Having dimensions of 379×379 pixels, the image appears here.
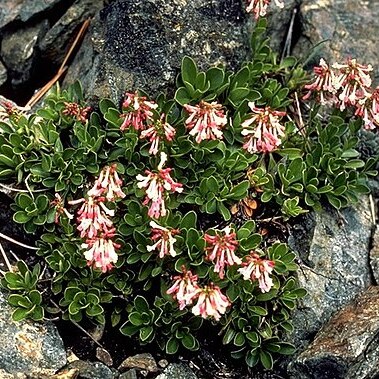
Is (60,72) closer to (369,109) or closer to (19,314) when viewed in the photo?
(19,314)

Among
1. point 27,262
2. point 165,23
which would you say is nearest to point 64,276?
point 27,262

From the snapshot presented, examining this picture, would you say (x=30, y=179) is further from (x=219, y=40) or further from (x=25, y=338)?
(x=219, y=40)

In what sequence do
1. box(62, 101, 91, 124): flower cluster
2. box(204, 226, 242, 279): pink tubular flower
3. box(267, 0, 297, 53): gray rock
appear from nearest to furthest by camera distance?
box(204, 226, 242, 279): pink tubular flower
box(62, 101, 91, 124): flower cluster
box(267, 0, 297, 53): gray rock

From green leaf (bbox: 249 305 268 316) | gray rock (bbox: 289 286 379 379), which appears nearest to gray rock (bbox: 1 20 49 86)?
green leaf (bbox: 249 305 268 316)

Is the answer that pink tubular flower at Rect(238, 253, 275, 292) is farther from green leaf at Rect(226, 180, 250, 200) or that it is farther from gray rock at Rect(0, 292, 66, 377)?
gray rock at Rect(0, 292, 66, 377)

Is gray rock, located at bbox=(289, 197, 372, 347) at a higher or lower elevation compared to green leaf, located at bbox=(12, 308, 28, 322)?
lower

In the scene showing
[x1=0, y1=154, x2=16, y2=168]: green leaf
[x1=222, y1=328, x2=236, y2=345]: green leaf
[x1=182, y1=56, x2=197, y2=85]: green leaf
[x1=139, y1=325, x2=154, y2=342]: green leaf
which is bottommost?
[x1=222, y1=328, x2=236, y2=345]: green leaf

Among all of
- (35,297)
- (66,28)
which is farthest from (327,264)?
(66,28)
